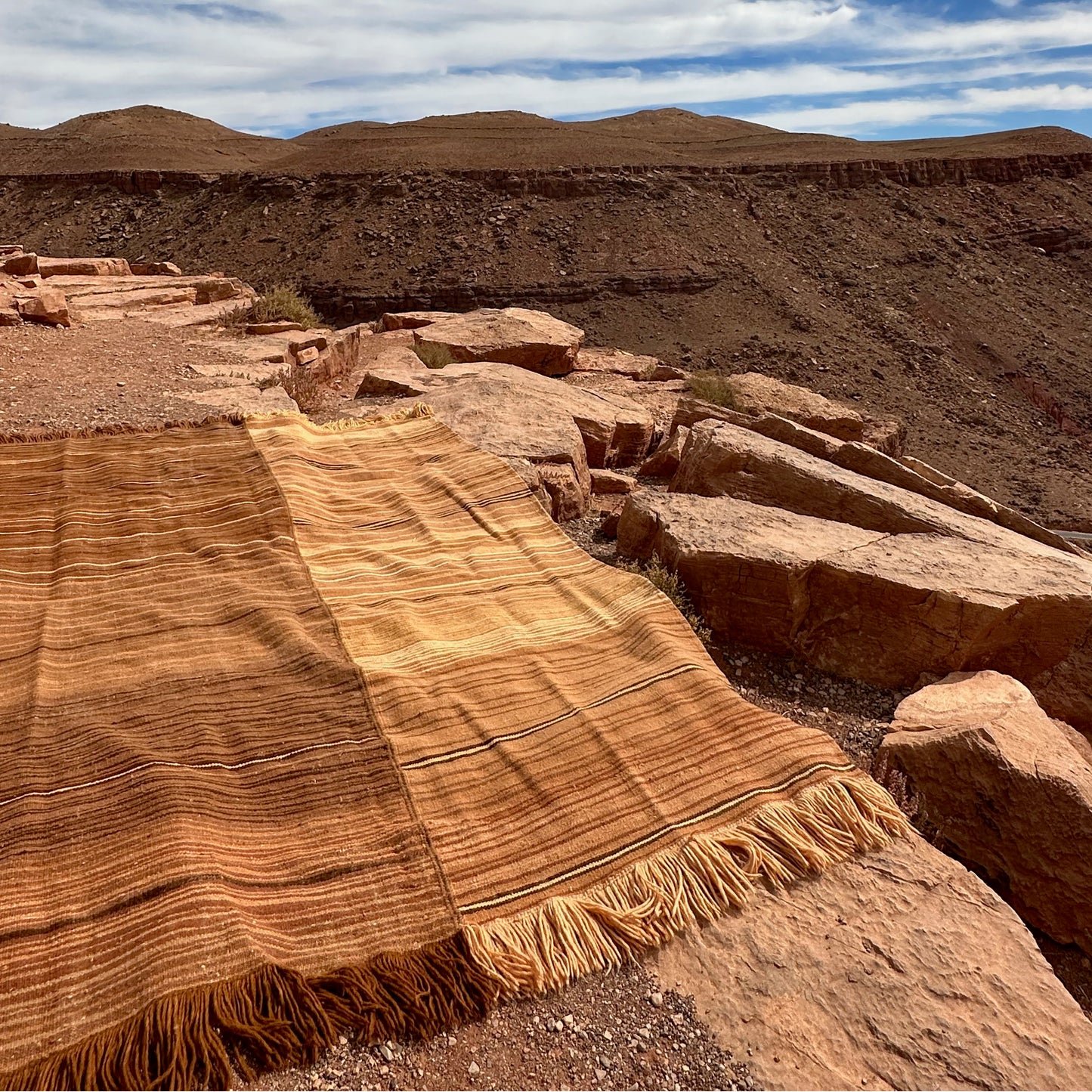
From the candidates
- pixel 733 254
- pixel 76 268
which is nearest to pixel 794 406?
pixel 76 268

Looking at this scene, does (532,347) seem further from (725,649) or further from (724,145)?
(724,145)

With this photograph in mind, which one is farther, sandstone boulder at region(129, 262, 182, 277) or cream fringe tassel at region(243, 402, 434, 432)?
sandstone boulder at region(129, 262, 182, 277)

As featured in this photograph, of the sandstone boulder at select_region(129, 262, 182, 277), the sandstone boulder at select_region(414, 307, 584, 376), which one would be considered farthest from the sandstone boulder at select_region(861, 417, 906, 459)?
the sandstone boulder at select_region(129, 262, 182, 277)

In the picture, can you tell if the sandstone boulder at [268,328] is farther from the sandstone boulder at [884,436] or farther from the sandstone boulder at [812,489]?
the sandstone boulder at [884,436]

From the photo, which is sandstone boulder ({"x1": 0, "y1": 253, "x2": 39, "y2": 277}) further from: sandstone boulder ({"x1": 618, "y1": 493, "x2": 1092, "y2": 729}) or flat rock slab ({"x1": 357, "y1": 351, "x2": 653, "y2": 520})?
sandstone boulder ({"x1": 618, "y1": 493, "x2": 1092, "y2": 729})

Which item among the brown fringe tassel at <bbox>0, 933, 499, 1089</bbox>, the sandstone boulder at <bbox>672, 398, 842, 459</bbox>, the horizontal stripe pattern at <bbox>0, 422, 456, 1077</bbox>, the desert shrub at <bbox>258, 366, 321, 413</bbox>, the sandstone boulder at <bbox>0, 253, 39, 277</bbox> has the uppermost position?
the sandstone boulder at <bbox>0, 253, 39, 277</bbox>

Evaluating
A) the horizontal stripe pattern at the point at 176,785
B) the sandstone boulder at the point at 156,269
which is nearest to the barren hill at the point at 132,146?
the sandstone boulder at the point at 156,269

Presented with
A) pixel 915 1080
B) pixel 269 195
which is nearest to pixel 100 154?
pixel 269 195
